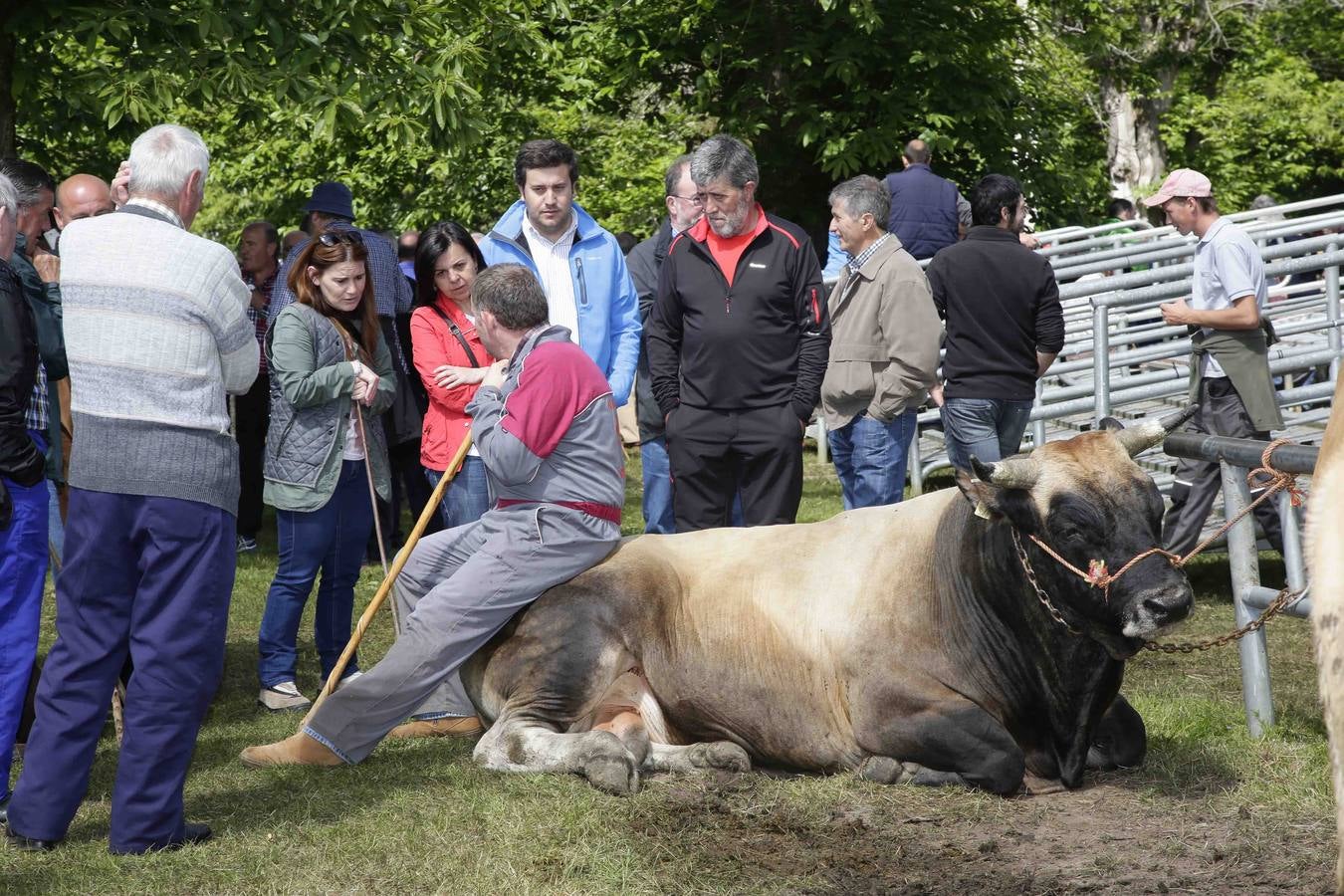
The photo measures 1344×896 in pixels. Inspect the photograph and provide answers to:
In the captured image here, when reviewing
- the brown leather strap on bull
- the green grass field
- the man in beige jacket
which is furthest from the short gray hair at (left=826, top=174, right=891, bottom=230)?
the green grass field

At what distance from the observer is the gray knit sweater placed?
15.3 feet

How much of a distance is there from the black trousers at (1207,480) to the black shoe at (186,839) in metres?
5.11

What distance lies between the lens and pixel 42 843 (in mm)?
4812

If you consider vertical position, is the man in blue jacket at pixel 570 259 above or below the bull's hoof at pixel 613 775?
above

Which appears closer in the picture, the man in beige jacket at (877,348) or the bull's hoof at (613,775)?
the bull's hoof at (613,775)

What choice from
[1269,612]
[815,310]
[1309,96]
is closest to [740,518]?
[815,310]

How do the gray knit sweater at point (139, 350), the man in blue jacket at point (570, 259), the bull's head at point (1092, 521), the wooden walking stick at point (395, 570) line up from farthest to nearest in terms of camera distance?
the man in blue jacket at point (570, 259) → the wooden walking stick at point (395, 570) → the bull's head at point (1092, 521) → the gray knit sweater at point (139, 350)

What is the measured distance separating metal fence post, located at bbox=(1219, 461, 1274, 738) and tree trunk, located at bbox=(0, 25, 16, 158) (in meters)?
6.74

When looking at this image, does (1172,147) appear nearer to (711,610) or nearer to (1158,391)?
(1158,391)

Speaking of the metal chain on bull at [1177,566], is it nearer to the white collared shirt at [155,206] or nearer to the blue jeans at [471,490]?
the blue jeans at [471,490]

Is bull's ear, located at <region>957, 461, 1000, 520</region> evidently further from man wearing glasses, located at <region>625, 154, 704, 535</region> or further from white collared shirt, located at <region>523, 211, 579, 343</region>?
man wearing glasses, located at <region>625, 154, 704, 535</region>

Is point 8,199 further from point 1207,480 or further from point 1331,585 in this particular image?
point 1207,480

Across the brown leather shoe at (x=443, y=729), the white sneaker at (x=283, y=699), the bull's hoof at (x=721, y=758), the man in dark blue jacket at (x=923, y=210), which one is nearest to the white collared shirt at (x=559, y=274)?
the brown leather shoe at (x=443, y=729)

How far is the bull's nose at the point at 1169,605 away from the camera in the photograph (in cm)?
487
